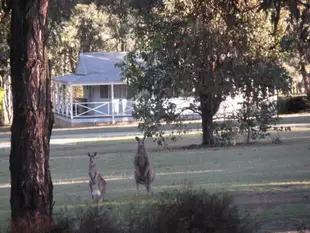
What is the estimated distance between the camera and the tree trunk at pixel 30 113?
34.7ft

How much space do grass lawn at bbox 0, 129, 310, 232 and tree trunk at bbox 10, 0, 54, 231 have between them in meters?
4.06

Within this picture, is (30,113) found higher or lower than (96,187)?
higher

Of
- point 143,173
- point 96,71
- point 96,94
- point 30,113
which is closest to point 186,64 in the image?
point 143,173

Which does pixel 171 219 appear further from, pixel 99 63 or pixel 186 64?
pixel 99 63

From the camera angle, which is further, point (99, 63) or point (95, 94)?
point (95, 94)

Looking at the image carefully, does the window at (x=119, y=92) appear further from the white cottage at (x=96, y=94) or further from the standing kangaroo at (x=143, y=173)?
the standing kangaroo at (x=143, y=173)

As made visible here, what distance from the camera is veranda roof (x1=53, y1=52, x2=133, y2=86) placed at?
5988 centimetres

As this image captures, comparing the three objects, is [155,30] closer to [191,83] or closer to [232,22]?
[191,83]

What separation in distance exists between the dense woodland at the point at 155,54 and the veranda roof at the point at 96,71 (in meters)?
2.69

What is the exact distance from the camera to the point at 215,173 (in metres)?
24.2

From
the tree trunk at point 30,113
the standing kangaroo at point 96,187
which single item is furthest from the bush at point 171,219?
the standing kangaroo at point 96,187

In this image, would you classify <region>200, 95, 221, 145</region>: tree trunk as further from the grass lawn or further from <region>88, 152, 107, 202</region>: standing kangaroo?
<region>88, 152, 107, 202</region>: standing kangaroo

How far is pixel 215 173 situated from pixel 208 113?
471 inches

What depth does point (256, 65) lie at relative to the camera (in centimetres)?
3256
